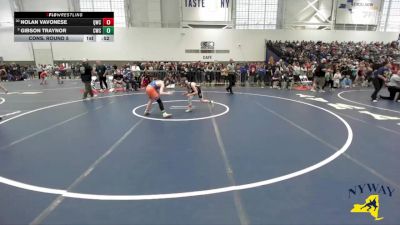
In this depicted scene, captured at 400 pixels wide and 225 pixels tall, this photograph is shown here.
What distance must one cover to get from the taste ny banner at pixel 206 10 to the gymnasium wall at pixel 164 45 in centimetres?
133

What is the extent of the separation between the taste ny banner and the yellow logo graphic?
27.5m

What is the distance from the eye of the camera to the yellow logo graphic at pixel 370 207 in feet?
11.1

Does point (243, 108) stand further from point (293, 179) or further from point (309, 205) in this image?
point (309, 205)

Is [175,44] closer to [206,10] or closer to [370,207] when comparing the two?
[206,10]

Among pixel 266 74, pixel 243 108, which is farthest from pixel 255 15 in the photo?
pixel 243 108

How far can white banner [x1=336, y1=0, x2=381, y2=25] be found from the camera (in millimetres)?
29609

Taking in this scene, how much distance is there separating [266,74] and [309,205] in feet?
52.3

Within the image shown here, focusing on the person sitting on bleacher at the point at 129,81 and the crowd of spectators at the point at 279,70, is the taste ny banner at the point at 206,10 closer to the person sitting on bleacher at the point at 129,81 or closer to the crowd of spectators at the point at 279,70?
the crowd of spectators at the point at 279,70

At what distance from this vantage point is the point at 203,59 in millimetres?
29438
